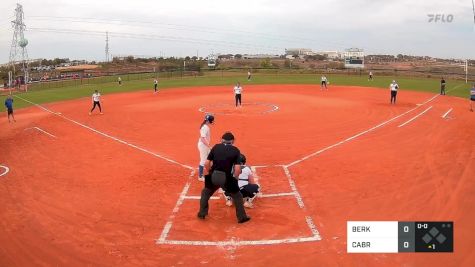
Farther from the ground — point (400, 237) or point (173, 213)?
point (400, 237)

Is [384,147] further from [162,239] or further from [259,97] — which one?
[259,97]

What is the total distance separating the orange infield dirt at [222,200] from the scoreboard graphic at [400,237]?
0.68ft

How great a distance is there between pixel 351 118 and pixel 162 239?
59.0ft

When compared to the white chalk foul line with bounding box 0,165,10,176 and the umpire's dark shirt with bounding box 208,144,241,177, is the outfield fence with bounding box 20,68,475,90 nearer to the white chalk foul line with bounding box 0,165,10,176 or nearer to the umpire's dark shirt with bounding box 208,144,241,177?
the white chalk foul line with bounding box 0,165,10,176

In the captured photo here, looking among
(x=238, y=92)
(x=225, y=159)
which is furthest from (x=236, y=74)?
(x=225, y=159)

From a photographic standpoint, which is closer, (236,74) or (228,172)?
(228,172)

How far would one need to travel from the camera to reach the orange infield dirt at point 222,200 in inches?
312

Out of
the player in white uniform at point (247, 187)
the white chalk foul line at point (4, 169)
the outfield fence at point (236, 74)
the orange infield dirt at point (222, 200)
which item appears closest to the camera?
the orange infield dirt at point (222, 200)

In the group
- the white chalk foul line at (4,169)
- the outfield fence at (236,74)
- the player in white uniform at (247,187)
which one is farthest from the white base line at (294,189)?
the outfield fence at (236,74)

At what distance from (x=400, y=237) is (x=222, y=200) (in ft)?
15.4

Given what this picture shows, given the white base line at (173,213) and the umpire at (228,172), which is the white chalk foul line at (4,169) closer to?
the white base line at (173,213)

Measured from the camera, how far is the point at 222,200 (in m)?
10.8

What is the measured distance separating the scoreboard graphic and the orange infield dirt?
21cm

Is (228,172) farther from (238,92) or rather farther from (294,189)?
(238,92)
